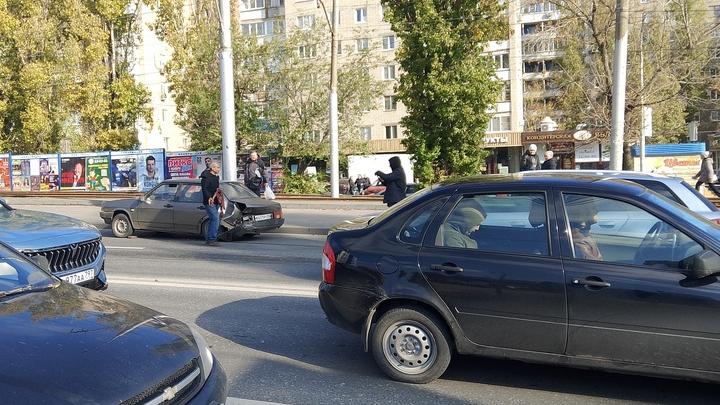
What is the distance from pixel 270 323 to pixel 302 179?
2070 cm

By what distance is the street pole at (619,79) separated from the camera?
14.5m

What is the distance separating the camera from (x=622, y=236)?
4336 mm

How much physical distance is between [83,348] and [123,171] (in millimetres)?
30658

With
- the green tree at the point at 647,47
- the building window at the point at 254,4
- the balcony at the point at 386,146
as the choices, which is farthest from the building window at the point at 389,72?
the green tree at the point at 647,47

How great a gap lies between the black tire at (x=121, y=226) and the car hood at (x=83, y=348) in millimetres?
11111

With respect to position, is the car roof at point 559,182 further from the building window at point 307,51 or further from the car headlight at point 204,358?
the building window at point 307,51

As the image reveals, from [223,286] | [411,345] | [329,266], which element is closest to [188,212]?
[223,286]

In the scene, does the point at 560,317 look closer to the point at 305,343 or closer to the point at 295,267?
the point at 305,343

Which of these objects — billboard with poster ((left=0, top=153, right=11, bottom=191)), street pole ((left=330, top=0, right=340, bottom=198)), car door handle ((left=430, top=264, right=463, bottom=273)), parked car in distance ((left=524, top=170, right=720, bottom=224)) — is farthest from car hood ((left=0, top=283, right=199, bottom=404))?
billboard with poster ((left=0, top=153, right=11, bottom=191))

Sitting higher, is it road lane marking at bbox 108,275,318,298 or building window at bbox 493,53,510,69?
building window at bbox 493,53,510,69

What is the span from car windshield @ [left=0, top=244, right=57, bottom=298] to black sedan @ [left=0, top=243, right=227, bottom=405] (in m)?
0.01

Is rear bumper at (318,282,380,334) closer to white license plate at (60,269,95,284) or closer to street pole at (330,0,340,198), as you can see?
white license plate at (60,269,95,284)

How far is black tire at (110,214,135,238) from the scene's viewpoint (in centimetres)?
1413

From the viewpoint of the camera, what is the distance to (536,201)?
177 inches
